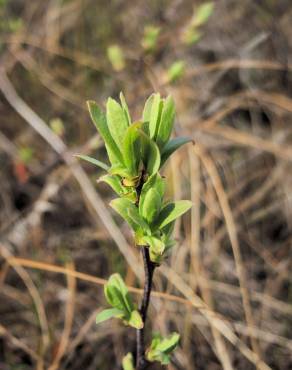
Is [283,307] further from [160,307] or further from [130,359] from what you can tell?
[130,359]

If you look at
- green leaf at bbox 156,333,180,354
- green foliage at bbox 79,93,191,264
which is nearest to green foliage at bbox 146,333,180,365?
green leaf at bbox 156,333,180,354

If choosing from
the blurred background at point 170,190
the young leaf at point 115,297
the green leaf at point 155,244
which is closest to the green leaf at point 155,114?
the green leaf at point 155,244

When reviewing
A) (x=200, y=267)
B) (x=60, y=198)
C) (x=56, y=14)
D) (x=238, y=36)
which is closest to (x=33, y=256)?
(x=60, y=198)

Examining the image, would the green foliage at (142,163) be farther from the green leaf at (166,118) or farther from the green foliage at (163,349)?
the green foliage at (163,349)

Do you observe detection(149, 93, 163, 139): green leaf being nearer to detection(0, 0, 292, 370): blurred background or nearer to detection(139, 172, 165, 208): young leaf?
detection(139, 172, 165, 208): young leaf

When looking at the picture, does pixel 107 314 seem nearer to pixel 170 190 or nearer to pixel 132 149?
pixel 132 149

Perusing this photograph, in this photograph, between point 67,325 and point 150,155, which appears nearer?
point 150,155

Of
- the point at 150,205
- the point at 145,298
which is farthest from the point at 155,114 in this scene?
the point at 145,298
